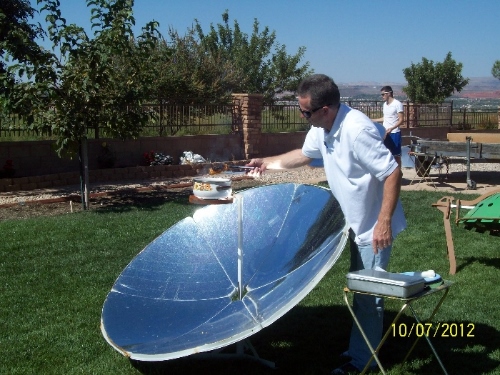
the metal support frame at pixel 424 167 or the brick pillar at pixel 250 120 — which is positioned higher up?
the brick pillar at pixel 250 120

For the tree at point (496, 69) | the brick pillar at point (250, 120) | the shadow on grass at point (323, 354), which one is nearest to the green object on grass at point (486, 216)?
the shadow on grass at point (323, 354)

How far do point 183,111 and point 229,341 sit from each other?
13685 millimetres

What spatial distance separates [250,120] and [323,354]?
13.2 meters

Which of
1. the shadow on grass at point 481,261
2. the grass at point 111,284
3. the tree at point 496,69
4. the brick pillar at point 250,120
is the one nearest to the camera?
the grass at point 111,284

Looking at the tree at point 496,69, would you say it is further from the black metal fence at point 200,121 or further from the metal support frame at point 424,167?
the metal support frame at point 424,167

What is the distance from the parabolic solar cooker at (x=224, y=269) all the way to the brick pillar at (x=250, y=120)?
1259 centimetres

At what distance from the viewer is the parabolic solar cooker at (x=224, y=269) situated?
4035 millimetres

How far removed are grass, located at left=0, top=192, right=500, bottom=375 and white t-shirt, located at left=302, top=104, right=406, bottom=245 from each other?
109cm

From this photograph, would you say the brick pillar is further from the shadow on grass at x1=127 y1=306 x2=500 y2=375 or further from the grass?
the shadow on grass at x1=127 y1=306 x2=500 y2=375

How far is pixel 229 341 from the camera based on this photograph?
3607mm

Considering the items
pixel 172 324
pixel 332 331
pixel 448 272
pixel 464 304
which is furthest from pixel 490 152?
pixel 172 324

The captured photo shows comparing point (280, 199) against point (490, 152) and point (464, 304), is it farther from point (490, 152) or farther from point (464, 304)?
point (490, 152)

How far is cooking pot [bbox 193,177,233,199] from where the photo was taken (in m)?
4.28

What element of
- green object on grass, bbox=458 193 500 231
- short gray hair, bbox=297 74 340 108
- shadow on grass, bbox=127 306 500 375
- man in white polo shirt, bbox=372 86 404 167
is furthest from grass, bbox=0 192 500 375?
man in white polo shirt, bbox=372 86 404 167
